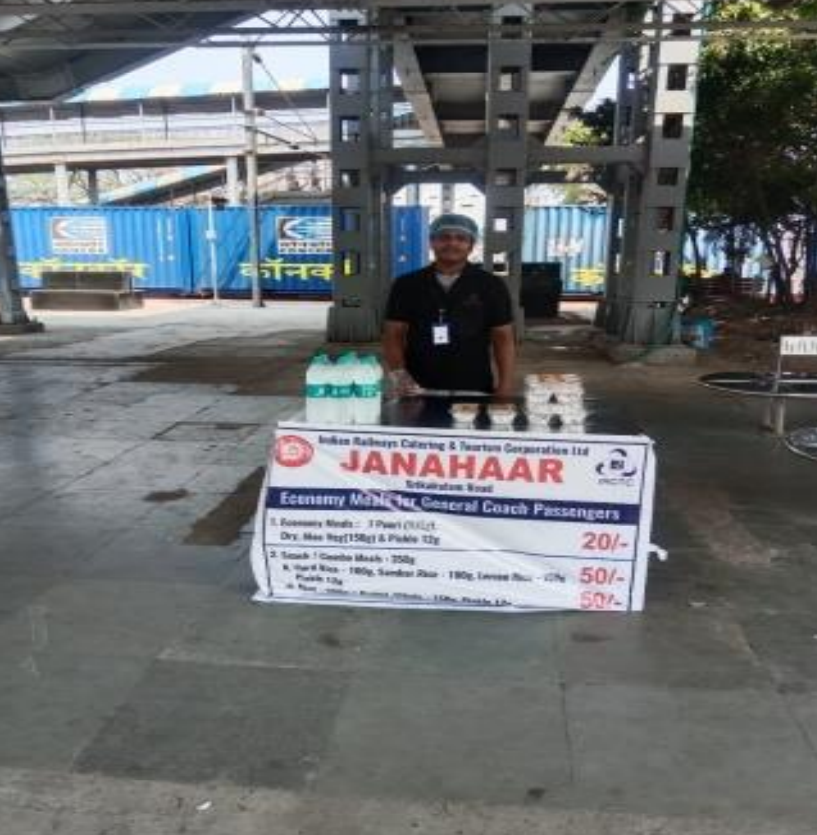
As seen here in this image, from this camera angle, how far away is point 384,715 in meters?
3.31

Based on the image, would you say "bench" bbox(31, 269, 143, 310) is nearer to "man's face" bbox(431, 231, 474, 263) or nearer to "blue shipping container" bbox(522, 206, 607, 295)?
"blue shipping container" bbox(522, 206, 607, 295)

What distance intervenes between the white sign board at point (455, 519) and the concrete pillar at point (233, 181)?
4188cm

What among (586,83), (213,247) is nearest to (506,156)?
(586,83)

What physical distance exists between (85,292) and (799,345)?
1917 cm

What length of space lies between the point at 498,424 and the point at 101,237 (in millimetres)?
25273

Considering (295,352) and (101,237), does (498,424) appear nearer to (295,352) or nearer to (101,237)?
(295,352)

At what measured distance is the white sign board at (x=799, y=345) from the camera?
307 inches

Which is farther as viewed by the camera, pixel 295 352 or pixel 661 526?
pixel 295 352

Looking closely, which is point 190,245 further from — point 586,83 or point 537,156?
point 537,156

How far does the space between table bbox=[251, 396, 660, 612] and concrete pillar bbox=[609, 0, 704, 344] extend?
9805 mm

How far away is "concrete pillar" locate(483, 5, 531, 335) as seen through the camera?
14.1 m

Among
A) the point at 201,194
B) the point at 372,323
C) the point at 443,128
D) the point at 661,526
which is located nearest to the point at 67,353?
the point at 372,323

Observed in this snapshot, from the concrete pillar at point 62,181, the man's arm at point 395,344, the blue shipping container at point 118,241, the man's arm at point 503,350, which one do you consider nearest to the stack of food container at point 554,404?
the man's arm at point 503,350

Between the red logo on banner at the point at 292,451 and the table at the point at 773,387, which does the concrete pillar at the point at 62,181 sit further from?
the red logo on banner at the point at 292,451
